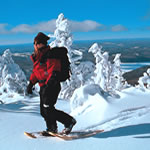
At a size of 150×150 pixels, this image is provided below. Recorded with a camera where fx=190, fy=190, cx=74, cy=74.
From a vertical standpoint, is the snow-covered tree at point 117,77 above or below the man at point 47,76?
below

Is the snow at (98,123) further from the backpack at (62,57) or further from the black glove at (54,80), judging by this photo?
the backpack at (62,57)

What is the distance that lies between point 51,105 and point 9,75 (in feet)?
89.1

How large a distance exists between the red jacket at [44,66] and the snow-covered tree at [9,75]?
88.0 feet

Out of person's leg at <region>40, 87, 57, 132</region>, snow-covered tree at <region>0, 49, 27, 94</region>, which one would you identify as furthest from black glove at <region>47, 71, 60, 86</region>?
snow-covered tree at <region>0, 49, 27, 94</region>

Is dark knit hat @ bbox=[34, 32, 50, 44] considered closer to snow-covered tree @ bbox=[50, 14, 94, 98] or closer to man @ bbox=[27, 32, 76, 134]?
man @ bbox=[27, 32, 76, 134]

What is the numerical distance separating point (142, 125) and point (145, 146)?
3.45ft

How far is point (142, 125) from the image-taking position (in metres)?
3.92

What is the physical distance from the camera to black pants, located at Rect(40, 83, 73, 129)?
3375 millimetres

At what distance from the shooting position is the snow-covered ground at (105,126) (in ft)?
10.3

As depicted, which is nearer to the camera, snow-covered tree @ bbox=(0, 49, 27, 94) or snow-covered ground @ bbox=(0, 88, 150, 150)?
snow-covered ground @ bbox=(0, 88, 150, 150)

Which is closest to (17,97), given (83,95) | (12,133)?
(83,95)

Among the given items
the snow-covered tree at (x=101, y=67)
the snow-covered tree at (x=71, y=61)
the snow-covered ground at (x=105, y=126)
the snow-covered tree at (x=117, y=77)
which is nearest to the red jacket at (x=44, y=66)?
the snow-covered ground at (x=105, y=126)

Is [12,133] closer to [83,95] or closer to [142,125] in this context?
[142,125]

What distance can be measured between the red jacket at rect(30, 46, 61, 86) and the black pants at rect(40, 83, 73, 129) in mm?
171
